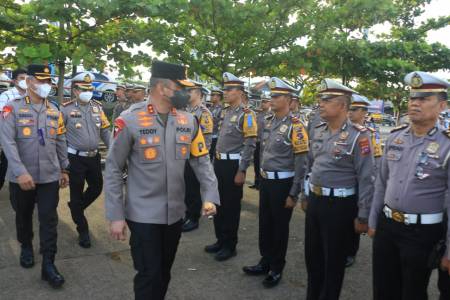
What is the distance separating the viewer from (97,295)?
380 cm

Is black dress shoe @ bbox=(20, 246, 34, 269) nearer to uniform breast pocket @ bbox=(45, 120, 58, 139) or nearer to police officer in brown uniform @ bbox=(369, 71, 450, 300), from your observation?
uniform breast pocket @ bbox=(45, 120, 58, 139)

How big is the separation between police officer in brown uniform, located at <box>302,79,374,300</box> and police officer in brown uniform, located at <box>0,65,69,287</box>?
2399 mm

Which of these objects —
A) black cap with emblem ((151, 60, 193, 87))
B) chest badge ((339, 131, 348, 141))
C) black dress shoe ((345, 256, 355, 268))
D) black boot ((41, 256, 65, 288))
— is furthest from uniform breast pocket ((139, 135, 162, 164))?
black dress shoe ((345, 256, 355, 268))

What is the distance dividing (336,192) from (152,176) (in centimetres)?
151

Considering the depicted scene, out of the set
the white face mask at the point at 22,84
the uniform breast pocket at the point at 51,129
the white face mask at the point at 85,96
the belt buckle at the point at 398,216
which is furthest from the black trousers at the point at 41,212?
the belt buckle at the point at 398,216

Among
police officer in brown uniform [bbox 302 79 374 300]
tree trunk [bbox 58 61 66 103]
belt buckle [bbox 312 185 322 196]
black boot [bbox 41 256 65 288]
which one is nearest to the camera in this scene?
police officer in brown uniform [bbox 302 79 374 300]

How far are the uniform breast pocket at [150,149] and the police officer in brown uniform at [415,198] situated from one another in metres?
1.67

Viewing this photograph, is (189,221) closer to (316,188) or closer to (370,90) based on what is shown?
(316,188)

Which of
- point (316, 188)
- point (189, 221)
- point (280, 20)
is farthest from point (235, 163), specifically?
point (280, 20)

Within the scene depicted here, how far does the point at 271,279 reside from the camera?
13.8ft

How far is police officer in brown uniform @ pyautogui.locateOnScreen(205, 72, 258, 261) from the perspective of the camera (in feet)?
16.4

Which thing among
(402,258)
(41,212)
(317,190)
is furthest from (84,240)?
(402,258)

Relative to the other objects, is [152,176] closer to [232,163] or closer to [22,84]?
[232,163]

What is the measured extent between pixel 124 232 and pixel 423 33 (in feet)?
37.7
